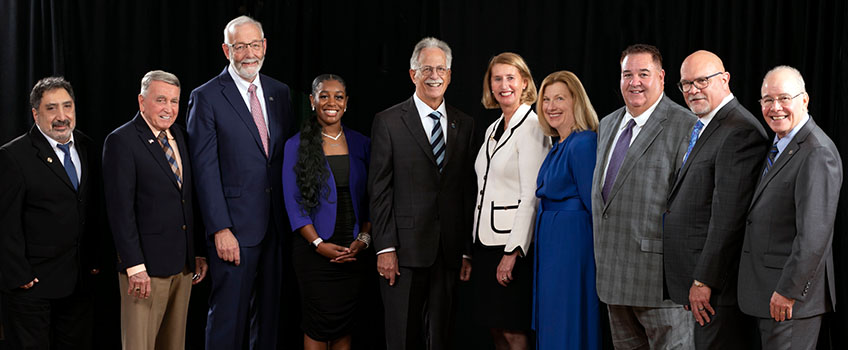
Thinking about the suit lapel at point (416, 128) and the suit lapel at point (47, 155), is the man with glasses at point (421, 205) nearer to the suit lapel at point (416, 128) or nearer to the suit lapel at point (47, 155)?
the suit lapel at point (416, 128)

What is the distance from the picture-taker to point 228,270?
11.0 feet

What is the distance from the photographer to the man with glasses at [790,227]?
2342 mm

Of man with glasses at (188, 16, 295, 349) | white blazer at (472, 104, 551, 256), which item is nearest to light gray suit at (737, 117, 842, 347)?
white blazer at (472, 104, 551, 256)

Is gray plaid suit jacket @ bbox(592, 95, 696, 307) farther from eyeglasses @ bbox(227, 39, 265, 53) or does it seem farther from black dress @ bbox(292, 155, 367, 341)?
eyeglasses @ bbox(227, 39, 265, 53)

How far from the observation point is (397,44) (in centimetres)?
465

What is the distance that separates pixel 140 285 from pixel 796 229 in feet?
8.85

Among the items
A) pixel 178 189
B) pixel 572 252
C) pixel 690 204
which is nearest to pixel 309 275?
pixel 178 189

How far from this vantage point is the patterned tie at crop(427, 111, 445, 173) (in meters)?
3.31

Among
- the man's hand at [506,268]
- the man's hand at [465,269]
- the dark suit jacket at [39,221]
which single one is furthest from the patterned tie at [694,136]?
the dark suit jacket at [39,221]

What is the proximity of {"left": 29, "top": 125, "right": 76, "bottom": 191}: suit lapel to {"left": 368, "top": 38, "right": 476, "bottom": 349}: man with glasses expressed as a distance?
1.45 metres

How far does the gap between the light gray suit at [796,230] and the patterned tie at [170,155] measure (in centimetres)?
246

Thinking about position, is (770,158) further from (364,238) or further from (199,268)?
(199,268)

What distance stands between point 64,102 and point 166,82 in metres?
0.53

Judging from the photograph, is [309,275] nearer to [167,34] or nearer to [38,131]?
[38,131]
